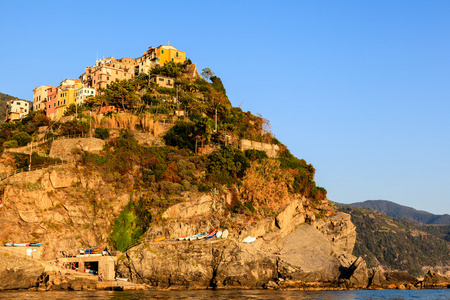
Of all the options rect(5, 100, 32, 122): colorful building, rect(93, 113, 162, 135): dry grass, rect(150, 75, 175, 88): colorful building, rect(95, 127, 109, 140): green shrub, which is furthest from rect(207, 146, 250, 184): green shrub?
rect(5, 100, 32, 122): colorful building

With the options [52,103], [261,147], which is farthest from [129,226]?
[52,103]

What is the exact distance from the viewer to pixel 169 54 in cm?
10625

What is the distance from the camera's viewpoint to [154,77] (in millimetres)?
94875

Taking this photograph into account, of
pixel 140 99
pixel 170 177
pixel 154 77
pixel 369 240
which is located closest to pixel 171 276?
pixel 170 177

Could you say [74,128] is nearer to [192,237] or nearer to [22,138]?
[22,138]

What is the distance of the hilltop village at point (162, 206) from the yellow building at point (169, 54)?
18.1 metres

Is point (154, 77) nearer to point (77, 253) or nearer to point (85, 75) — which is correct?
point (85, 75)

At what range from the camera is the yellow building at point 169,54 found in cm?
10543

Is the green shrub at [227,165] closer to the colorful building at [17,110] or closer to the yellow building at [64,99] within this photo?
the yellow building at [64,99]

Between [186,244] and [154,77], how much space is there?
47168 millimetres

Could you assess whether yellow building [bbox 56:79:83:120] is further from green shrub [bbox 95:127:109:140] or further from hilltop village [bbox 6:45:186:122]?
green shrub [bbox 95:127:109:140]

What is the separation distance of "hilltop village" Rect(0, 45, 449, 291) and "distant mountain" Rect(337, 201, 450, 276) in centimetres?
7916

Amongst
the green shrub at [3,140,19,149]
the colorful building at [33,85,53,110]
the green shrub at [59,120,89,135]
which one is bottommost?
the green shrub at [3,140,19,149]

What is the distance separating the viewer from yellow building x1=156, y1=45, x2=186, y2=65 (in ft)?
346
